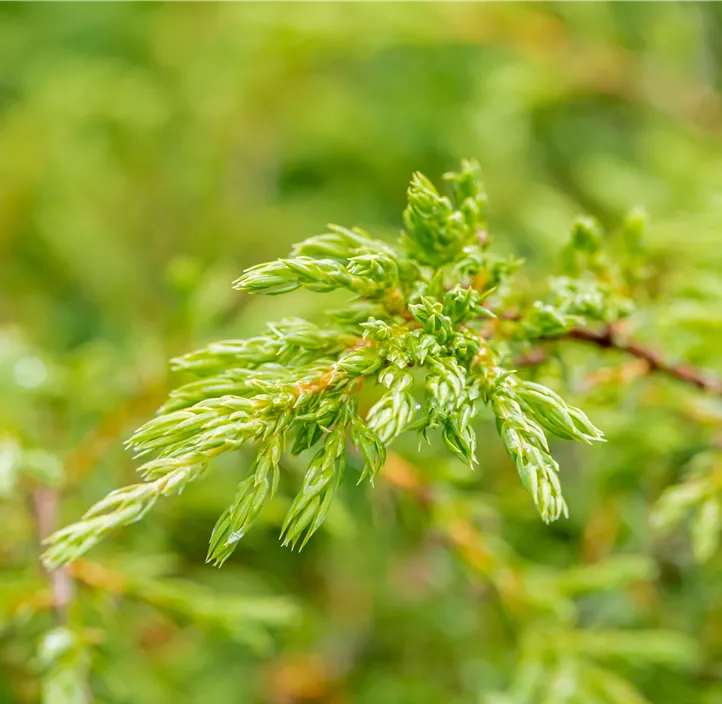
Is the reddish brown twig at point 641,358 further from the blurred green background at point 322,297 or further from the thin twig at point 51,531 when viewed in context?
the thin twig at point 51,531

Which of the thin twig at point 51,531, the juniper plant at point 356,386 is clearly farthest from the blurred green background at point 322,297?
the juniper plant at point 356,386

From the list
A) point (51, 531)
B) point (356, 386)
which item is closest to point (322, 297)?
point (51, 531)

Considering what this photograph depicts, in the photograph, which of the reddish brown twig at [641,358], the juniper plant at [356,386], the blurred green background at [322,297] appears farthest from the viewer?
the blurred green background at [322,297]

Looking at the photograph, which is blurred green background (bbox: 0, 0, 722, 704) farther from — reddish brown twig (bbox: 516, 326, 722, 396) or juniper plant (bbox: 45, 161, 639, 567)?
juniper plant (bbox: 45, 161, 639, 567)

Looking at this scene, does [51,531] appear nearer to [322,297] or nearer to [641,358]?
[322,297]

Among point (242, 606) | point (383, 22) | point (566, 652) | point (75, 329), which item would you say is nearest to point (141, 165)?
point (75, 329)

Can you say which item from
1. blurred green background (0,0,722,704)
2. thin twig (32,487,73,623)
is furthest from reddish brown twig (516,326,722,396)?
thin twig (32,487,73,623)

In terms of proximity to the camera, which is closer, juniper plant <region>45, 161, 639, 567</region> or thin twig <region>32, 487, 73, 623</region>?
juniper plant <region>45, 161, 639, 567</region>
